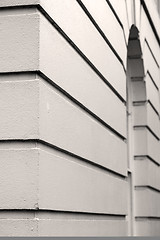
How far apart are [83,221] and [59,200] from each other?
0.61m

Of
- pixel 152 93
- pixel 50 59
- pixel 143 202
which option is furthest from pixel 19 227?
pixel 152 93

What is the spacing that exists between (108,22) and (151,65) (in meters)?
3.23

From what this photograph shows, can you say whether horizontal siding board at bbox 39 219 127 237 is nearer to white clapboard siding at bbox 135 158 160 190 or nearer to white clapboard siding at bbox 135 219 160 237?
white clapboard siding at bbox 135 219 160 237

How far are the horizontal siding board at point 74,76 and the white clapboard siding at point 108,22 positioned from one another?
1.37 feet

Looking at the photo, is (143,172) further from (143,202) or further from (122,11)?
(122,11)

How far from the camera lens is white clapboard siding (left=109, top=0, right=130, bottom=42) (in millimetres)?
5184

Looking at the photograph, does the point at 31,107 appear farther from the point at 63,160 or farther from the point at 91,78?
the point at 91,78

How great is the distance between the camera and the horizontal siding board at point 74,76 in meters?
3.18

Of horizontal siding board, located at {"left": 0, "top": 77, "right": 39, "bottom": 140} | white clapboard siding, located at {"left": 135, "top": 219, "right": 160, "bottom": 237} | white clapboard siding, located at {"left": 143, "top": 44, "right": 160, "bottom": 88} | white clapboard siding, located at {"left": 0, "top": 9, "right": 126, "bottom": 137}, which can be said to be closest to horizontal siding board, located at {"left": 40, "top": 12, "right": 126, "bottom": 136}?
white clapboard siding, located at {"left": 0, "top": 9, "right": 126, "bottom": 137}

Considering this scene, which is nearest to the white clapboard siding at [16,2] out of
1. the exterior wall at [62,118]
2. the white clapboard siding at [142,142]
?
the exterior wall at [62,118]

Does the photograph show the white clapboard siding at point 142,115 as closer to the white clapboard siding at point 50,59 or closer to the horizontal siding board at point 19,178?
the white clapboard siding at point 50,59

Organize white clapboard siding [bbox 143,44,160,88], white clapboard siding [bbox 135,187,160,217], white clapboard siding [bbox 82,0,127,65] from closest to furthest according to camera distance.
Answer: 1. white clapboard siding [bbox 82,0,127,65]
2. white clapboard siding [bbox 135,187,160,217]
3. white clapboard siding [bbox 143,44,160,88]

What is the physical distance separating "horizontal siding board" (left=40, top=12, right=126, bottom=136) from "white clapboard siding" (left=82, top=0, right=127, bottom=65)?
42 centimetres

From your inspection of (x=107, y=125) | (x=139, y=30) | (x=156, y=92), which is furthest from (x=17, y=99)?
(x=156, y=92)
